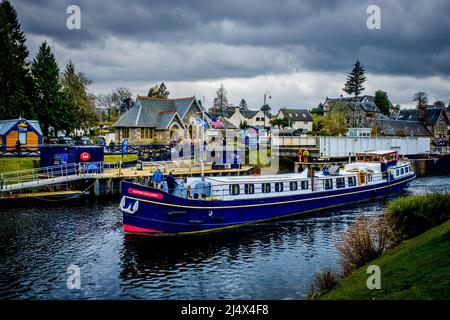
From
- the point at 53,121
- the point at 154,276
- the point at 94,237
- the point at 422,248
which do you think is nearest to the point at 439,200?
the point at 422,248

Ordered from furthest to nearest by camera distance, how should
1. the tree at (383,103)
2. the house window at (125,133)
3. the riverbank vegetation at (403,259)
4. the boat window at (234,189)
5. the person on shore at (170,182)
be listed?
the tree at (383,103) < the house window at (125,133) < the boat window at (234,189) < the person on shore at (170,182) < the riverbank vegetation at (403,259)

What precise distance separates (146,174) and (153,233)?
18677 mm

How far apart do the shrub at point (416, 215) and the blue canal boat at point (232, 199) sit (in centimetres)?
1350

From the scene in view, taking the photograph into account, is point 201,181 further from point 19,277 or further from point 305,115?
point 305,115

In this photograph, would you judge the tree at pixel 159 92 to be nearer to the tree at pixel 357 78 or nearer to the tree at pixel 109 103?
the tree at pixel 109 103

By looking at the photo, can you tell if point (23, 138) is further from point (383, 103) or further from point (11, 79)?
point (383, 103)

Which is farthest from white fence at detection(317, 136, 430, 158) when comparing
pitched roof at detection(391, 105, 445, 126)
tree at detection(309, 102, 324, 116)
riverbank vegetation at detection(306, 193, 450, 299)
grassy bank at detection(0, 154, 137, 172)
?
tree at detection(309, 102, 324, 116)

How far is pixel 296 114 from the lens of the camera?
13788cm

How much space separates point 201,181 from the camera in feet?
110

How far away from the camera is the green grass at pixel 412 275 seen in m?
13.7

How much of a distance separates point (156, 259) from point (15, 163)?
104 feet

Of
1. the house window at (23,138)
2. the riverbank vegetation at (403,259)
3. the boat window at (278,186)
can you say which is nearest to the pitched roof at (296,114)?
the house window at (23,138)

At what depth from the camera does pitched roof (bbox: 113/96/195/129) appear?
7612 cm

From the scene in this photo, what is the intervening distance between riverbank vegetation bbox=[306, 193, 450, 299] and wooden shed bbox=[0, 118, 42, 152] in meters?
45.6
